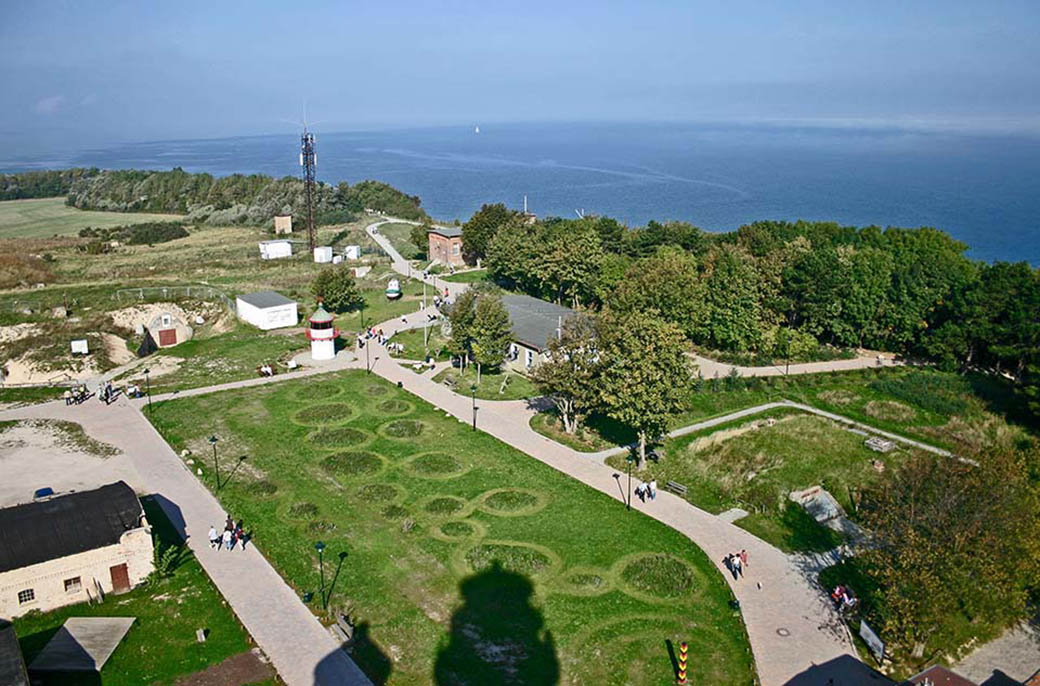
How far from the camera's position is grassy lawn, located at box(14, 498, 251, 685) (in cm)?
2261

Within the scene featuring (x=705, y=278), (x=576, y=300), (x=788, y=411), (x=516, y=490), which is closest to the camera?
(x=516, y=490)

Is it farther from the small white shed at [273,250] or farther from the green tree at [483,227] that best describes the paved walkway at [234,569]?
the small white shed at [273,250]

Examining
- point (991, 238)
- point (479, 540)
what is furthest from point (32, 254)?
point (991, 238)

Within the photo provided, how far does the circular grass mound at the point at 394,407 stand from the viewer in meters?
44.0

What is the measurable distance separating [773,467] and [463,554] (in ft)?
58.0

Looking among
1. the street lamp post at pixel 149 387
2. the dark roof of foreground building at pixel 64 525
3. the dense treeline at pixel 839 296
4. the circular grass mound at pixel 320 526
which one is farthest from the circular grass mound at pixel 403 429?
the dense treeline at pixel 839 296

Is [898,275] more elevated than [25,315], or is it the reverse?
[898,275]

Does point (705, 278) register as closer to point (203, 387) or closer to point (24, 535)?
point (203, 387)

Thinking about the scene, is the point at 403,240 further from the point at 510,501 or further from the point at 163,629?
the point at 163,629

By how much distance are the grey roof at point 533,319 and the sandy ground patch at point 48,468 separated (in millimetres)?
25200

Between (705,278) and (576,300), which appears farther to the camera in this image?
(576,300)

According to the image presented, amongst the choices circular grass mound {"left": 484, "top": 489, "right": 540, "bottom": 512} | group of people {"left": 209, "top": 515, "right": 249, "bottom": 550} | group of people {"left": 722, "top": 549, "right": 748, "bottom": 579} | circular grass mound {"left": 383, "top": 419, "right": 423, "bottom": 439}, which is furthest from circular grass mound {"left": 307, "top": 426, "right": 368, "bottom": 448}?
group of people {"left": 722, "top": 549, "right": 748, "bottom": 579}

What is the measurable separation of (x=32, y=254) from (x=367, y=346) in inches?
2309

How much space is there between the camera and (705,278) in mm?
59125
